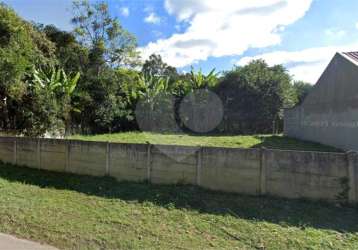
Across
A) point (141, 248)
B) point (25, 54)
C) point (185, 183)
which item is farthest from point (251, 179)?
point (25, 54)

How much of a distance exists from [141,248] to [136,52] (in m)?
20.6

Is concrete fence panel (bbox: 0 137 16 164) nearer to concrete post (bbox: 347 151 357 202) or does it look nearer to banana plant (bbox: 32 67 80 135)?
banana plant (bbox: 32 67 80 135)

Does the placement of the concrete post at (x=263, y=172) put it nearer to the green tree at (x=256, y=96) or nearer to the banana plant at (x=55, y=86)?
the banana plant at (x=55, y=86)

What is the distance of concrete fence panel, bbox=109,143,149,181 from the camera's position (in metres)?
7.73

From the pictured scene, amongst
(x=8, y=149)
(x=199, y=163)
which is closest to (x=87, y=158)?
(x=199, y=163)

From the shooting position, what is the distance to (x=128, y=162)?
7.93 meters

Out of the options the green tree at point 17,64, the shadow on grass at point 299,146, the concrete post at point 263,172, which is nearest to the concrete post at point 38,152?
the green tree at point 17,64

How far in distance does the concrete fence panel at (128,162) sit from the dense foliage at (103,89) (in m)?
5.83

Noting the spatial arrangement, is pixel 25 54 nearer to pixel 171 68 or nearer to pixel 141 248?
pixel 141 248

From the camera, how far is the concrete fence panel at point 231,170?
667 centimetres

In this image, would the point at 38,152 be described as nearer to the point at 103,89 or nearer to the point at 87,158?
the point at 87,158

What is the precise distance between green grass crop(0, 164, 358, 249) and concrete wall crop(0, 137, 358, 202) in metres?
0.27

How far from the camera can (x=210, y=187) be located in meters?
7.03

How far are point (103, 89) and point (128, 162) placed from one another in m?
13.4
